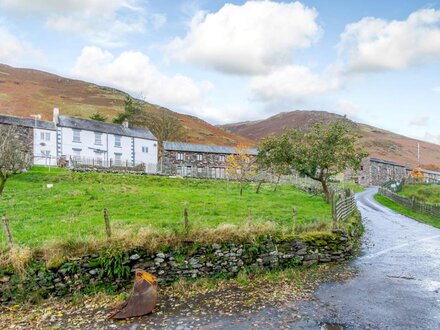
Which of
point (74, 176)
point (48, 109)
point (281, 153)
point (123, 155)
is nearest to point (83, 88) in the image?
point (48, 109)

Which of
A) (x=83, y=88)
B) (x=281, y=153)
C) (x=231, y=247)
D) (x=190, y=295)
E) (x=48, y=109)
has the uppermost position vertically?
(x=83, y=88)

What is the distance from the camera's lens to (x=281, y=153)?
108 ft

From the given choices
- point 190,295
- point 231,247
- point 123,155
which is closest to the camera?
point 190,295

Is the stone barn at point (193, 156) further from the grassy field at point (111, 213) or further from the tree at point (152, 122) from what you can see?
the grassy field at point (111, 213)

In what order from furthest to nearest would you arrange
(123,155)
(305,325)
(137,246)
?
(123,155), (137,246), (305,325)

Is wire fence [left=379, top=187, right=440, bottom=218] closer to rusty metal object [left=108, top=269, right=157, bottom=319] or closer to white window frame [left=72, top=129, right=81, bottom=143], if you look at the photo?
rusty metal object [left=108, top=269, right=157, bottom=319]

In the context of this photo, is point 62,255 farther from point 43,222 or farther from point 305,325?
point 305,325

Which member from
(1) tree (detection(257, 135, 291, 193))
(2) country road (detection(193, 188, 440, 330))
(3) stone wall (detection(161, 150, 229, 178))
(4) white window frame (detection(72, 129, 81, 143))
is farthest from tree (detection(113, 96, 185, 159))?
(2) country road (detection(193, 188, 440, 330))

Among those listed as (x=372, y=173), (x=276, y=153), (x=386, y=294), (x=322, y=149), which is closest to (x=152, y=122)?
(x=276, y=153)

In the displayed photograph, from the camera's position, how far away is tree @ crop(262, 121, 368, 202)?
29806 mm

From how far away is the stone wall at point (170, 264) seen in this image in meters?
11.6

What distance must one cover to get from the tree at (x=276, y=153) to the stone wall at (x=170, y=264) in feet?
55.1

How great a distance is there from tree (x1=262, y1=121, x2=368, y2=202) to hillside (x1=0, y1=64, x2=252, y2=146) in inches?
2988

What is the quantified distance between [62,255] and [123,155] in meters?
50.7
